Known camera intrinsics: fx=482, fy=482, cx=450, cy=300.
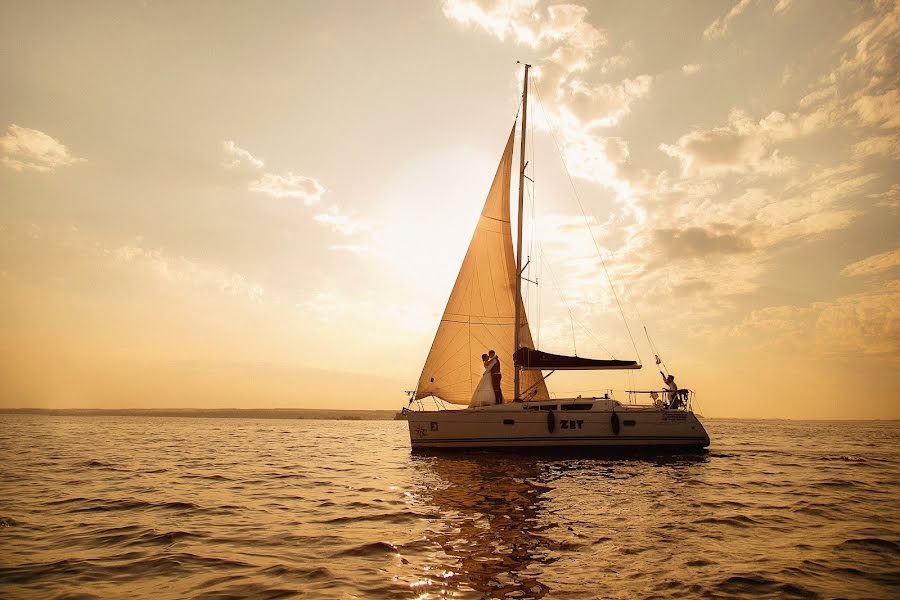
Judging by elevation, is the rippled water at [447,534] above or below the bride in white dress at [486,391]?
below

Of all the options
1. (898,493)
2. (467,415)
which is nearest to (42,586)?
(467,415)

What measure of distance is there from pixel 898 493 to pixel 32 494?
22706 millimetres

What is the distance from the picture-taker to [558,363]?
70.1ft

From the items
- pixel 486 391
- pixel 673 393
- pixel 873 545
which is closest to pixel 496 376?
pixel 486 391

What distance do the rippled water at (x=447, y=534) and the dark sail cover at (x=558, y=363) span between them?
18.8ft

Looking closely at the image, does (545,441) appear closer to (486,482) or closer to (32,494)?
(486,482)

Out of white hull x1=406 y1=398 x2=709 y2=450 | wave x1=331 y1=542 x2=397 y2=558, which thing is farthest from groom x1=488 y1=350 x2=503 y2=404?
wave x1=331 y1=542 x2=397 y2=558

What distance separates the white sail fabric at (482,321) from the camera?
893 inches

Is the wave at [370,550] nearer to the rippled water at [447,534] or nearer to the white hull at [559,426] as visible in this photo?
the rippled water at [447,534]

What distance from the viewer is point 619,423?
68.9 feet

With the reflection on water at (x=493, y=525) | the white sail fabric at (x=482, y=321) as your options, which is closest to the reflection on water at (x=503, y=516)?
the reflection on water at (x=493, y=525)

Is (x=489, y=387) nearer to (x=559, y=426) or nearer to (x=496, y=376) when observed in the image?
(x=496, y=376)

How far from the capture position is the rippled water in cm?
592

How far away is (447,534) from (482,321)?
1524 cm
